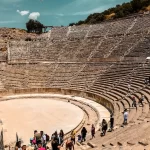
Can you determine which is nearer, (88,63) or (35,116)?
(35,116)

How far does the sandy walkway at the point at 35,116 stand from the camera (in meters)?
18.6

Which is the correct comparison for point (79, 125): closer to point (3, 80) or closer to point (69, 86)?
point (69, 86)

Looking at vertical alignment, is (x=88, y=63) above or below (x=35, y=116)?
above

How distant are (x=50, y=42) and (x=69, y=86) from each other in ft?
51.6

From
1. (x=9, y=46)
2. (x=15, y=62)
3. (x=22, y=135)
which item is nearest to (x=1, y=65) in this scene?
(x=15, y=62)

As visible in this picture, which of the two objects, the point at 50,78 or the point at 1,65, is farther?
the point at 1,65

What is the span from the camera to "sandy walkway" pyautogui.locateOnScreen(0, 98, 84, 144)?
61.2 ft

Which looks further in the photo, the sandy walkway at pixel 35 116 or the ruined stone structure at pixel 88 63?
the ruined stone structure at pixel 88 63

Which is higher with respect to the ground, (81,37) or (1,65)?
(81,37)

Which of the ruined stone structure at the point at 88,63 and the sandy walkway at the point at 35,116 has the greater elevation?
the ruined stone structure at the point at 88,63

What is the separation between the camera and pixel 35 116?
73.3 ft

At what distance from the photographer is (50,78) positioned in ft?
118

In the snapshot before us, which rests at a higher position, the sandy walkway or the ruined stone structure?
the ruined stone structure

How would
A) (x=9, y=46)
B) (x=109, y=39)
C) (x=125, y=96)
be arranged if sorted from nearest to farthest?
(x=125, y=96)
(x=109, y=39)
(x=9, y=46)
